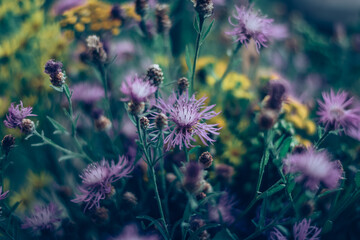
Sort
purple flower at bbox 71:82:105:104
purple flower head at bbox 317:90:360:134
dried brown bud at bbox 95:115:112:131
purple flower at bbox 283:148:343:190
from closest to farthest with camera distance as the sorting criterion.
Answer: purple flower at bbox 283:148:343:190, purple flower head at bbox 317:90:360:134, dried brown bud at bbox 95:115:112:131, purple flower at bbox 71:82:105:104

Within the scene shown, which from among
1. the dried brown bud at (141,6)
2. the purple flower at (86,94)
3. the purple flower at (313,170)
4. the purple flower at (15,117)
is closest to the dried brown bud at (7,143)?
the purple flower at (15,117)

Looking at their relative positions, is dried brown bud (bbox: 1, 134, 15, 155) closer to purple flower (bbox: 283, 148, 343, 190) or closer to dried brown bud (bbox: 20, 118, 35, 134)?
dried brown bud (bbox: 20, 118, 35, 134)

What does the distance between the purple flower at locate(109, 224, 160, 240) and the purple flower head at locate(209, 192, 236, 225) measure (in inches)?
5.3

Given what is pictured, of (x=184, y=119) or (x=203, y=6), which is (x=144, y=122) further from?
(x=203, y=6)

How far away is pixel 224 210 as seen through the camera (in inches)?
25.2

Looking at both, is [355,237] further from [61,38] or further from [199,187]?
[61,38]

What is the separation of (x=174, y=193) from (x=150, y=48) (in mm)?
421

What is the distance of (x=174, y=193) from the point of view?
673 millimetres

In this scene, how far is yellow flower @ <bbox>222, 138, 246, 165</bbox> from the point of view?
74 centimetres

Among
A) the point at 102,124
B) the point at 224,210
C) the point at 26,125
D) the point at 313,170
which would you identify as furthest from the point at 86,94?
the point at 313,170

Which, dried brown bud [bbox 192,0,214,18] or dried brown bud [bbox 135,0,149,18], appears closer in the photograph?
dried brown bud [bbox 192,0,214,18]

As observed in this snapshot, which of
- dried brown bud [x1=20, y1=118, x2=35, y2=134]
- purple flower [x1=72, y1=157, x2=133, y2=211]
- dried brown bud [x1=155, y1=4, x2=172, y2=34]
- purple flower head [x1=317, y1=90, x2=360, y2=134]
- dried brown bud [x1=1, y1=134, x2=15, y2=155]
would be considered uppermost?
dried brown bud [x1=155, y1=4, x2=172, y2=34]

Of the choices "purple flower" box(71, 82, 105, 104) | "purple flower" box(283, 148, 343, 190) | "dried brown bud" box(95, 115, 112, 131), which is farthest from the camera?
"purple flower" box(71, 82, 105, 104)

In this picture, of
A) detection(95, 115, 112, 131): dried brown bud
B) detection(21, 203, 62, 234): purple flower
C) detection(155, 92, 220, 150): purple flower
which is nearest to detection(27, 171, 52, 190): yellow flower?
detection(21, 203, 62, 234): purple flower
